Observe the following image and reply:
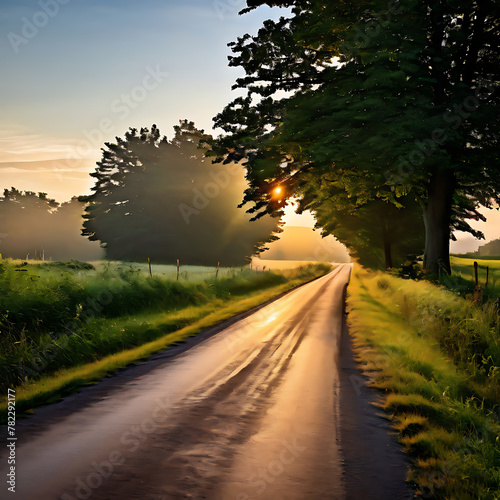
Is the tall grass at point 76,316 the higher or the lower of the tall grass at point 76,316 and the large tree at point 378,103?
the lower

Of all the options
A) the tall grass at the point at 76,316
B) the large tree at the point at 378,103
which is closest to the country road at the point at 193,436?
the tall grass at the point at 76,316

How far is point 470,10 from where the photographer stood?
56.3 feet

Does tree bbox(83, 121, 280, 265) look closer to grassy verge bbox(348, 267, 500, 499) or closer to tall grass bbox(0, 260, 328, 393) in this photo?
tall grass bbox(0, 260, 328, 393)

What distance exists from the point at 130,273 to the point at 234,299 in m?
7.30

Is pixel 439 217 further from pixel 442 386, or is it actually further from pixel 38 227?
pixel 38 227

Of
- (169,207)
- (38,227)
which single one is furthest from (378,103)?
(38,227)

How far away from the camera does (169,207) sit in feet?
205

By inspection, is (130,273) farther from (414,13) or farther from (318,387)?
(414,13)

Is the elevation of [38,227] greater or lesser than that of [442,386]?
greater

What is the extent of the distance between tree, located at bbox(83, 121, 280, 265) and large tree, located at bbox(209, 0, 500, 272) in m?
42.6

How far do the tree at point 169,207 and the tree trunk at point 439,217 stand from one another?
45.3 meters

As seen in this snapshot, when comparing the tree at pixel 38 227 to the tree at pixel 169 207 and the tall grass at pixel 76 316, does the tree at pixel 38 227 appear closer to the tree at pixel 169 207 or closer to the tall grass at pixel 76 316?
the tree at pixel 169 207

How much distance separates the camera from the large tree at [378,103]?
14.4m

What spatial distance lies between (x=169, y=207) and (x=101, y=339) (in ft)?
170
